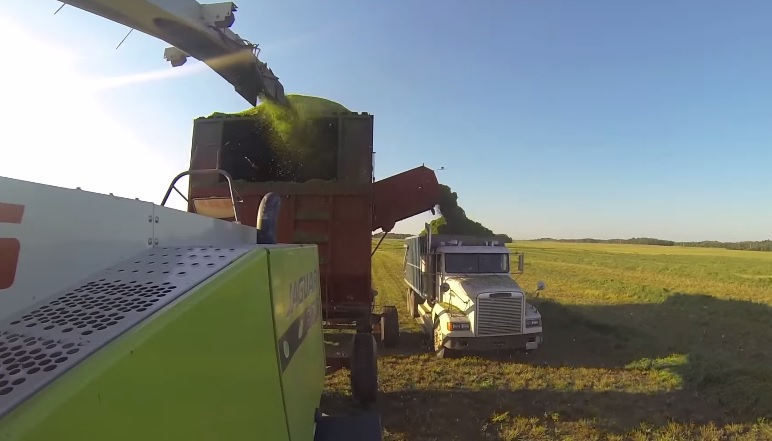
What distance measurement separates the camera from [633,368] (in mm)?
8625

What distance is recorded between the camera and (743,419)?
6.06 metres

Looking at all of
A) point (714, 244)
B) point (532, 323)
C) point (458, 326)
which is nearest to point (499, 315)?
point (532, 323)

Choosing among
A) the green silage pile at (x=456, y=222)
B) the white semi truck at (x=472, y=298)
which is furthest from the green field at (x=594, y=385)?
the green silage pile at (x=456, y=222)

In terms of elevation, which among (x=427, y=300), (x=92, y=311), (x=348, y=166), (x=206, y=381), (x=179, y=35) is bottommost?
(x=427, y=300)

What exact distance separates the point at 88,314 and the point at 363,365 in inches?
192

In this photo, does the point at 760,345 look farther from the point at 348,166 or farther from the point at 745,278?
the point at 745,278

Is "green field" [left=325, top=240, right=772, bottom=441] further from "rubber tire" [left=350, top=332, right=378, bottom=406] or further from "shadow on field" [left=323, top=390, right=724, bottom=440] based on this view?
"rubber tire" [left=350, top=332, right=378, bottom=406]

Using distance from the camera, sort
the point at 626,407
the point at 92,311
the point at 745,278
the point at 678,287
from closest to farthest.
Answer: the point at 92,311 → the point at 626,407 → the point at 678,287 → the point at 745,278

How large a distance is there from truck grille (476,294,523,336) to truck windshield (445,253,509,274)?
1.51 metres

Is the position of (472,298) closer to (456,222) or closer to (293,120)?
(456,222)

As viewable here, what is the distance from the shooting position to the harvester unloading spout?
11.2ft

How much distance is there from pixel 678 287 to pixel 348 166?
21.5 m

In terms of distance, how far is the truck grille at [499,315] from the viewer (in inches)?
367

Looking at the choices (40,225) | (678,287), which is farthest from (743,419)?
(678,287)
